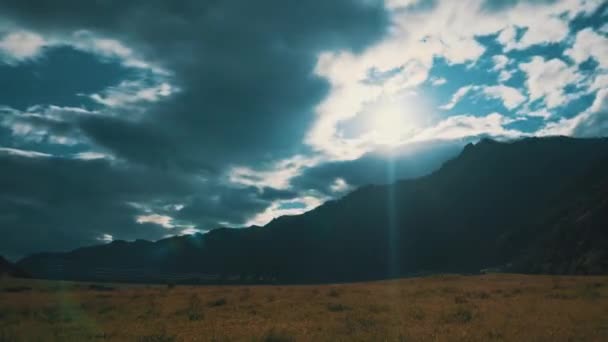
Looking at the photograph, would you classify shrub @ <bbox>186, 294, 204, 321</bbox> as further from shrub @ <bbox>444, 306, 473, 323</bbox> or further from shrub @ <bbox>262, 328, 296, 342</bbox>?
shrub @ <bbox>444, 306, 473, 323</bbox>

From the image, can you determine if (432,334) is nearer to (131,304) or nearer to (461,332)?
(461,332)

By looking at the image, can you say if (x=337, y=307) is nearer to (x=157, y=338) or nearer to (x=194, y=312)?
(x=194, y=312)

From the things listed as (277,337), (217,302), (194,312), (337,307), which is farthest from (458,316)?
(217,302)

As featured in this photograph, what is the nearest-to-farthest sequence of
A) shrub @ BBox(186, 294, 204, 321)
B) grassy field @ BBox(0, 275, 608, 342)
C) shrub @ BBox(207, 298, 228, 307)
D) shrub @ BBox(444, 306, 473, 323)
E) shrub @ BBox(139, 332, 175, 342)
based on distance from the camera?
shrub @ BBox(139, 332, 175, 342), grassy field @ BBox(0, 275, 608, 342), shrub @ BBox(444, 306, 473, 323), shrub @ BBox(186, 294, 204, 321), shrub @ BBox(207, 298, 228, 307)

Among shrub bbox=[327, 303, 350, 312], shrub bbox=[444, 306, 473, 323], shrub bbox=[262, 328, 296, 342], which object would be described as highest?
shrub bbox=[444, 306, 473, 323]

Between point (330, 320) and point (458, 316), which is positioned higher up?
point (458, 316)

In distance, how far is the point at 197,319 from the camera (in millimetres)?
25938

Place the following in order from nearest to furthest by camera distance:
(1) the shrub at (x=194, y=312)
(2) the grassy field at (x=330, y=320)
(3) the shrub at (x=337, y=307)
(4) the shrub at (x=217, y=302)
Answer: (2) the grassy field at (x=330, y=320)
(1) the shrub at (x=194, y=312)
(3) the shrub at (x=337, y=307)
(4) the shrub at (x=217, y=302)

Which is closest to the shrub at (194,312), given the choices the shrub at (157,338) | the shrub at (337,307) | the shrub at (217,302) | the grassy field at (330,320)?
the grassy field at (330,320)

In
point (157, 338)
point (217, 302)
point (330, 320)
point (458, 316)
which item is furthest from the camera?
point (217, 302)

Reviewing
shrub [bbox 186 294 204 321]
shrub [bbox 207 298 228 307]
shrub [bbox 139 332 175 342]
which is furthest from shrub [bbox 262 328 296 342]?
shrub [bbox 207 298 228 307]

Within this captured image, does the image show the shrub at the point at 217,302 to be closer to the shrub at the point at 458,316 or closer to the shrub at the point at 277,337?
the shrub at the point at 277,337

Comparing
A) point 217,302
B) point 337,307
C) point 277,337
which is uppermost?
point 277,337

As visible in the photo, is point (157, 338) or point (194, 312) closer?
point (157, 338)
